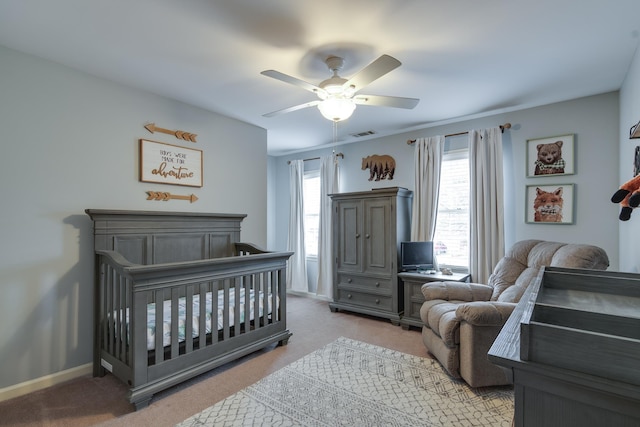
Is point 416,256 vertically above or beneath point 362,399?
above

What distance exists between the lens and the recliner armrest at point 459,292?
301 centimetres

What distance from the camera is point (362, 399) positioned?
2197 millimetres

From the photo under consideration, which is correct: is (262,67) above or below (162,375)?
above

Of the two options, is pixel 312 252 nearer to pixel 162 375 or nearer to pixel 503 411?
pixel 162 375

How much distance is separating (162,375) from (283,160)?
Answer: 4.05 metres

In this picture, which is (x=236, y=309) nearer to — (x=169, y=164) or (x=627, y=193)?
(x=169, y=164)

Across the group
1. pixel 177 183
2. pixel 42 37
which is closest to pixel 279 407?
pixel 177 183

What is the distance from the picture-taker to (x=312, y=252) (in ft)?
17.6

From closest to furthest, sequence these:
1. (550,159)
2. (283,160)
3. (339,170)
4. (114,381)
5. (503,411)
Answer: (503,411)
(114,381)
(550,159)
(339,170)
(283,160)

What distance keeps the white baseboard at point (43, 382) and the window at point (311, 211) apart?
3.27 m

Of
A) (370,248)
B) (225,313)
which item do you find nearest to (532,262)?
(370,248)

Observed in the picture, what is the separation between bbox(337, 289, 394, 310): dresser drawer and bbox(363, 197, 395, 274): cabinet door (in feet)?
1.02

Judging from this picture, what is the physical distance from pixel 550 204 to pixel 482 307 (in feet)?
5.70

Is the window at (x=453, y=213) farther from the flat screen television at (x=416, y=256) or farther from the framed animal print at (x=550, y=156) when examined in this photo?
the framed animal print at (x=550, y=156)
